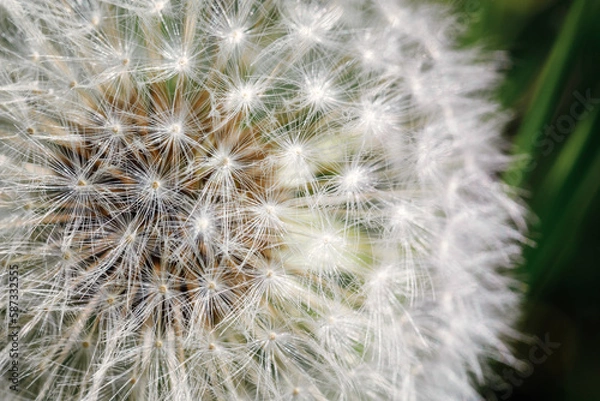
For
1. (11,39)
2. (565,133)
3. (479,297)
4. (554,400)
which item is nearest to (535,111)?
(565,133)
